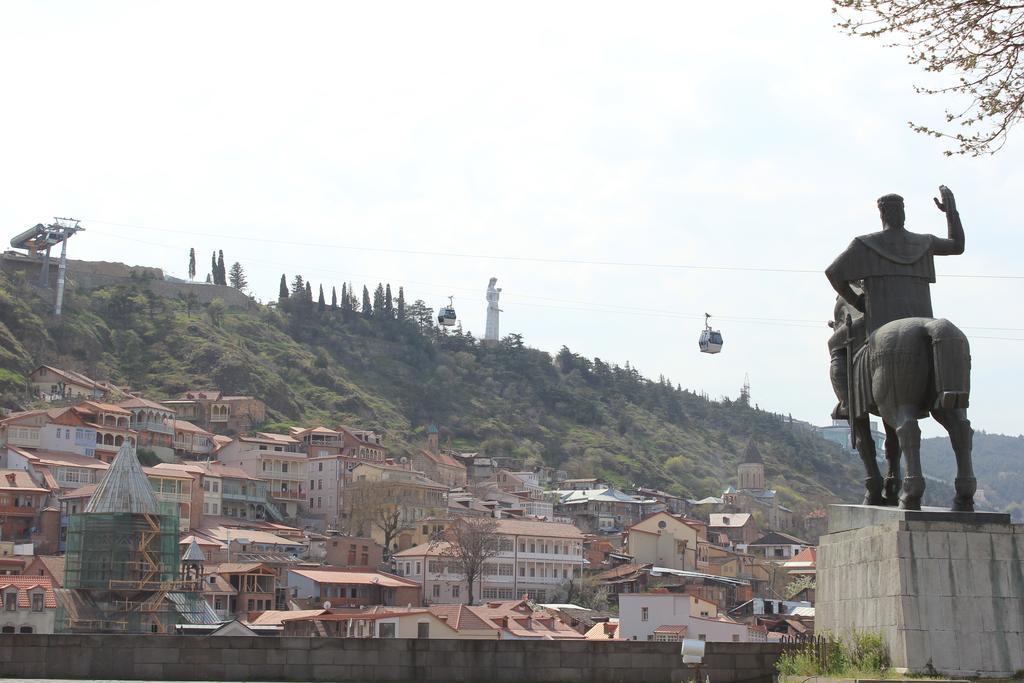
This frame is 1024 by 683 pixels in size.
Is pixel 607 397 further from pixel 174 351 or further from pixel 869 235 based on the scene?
pixel 869 235

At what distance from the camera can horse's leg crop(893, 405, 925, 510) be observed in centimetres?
1226

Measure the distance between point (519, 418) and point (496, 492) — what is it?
4962 centimetres

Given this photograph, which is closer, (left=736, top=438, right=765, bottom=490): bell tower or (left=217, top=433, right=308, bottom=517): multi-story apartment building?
(left=217, top=433, right=308, bottom=517): multi-story apartment building

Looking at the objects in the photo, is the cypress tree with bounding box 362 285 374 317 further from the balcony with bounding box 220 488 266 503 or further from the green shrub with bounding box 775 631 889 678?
the green shrub with bounding box 775 631 889 678

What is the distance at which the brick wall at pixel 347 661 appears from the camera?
46.2 ft

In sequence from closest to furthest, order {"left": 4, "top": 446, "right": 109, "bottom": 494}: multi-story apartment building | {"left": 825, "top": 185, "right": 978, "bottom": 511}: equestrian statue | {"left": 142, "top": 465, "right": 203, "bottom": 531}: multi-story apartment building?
{"left": 825, "top": 185, "right": 978, "bottom": 511}: equestrian statue, {"left": 4, "top": 446, "right": 109, "bottom": 494}: multi-story apartment building, {"left": 142, "top": 465, "right": 203, "bottom": 531}: multi-story apartment building

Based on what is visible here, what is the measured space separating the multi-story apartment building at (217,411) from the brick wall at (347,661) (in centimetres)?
11241

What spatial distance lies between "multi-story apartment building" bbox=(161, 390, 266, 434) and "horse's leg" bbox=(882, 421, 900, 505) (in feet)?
378

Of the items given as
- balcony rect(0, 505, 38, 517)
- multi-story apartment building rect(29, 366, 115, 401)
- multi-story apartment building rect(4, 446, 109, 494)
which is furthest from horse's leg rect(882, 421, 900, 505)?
multi-story apartment building rect(29, 366, 115, 401)

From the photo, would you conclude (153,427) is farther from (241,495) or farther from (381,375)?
(381,375)

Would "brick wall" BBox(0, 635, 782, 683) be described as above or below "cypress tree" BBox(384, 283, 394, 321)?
below

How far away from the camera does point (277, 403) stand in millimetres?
138250

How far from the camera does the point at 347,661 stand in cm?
1412

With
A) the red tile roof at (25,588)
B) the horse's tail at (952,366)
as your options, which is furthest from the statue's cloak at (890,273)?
the red tile roof at (25,588)
